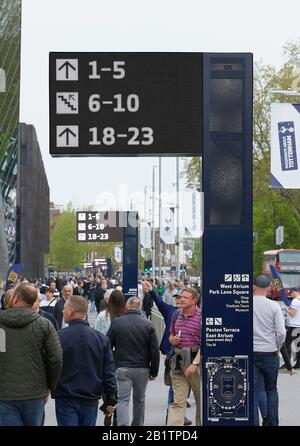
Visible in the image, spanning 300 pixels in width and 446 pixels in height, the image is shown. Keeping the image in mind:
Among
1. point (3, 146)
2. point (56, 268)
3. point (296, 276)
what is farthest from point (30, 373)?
point (56, 268)

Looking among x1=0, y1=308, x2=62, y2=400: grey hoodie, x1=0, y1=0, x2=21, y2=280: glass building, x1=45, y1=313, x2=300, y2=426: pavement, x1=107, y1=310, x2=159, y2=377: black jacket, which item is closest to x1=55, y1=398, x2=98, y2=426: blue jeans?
x1=0, y1=308, x2=62, y2=400: grey hoodie

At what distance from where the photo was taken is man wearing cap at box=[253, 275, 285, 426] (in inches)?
496

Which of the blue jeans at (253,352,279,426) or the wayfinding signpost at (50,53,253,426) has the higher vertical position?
the wayfinding signpost at (50,53,253,426)

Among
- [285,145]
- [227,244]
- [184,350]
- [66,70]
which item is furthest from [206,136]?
[285,145]

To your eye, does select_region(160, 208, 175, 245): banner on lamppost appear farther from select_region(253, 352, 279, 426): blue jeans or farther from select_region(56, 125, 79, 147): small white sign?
select_region(56, 125, 79, 147): small white sign

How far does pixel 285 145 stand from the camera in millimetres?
30688

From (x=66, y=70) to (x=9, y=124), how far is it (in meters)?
91.5

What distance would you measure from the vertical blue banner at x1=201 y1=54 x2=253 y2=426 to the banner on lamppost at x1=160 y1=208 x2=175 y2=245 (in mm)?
43485

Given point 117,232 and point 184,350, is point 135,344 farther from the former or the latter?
point 117,232

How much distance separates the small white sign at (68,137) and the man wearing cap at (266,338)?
9.89ft

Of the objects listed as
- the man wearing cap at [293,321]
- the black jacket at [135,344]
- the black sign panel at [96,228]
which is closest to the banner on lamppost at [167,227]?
the black sign panel at [96,228]

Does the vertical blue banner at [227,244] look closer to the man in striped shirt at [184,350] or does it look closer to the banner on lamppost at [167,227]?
the man in striped shirt at [184,350]
